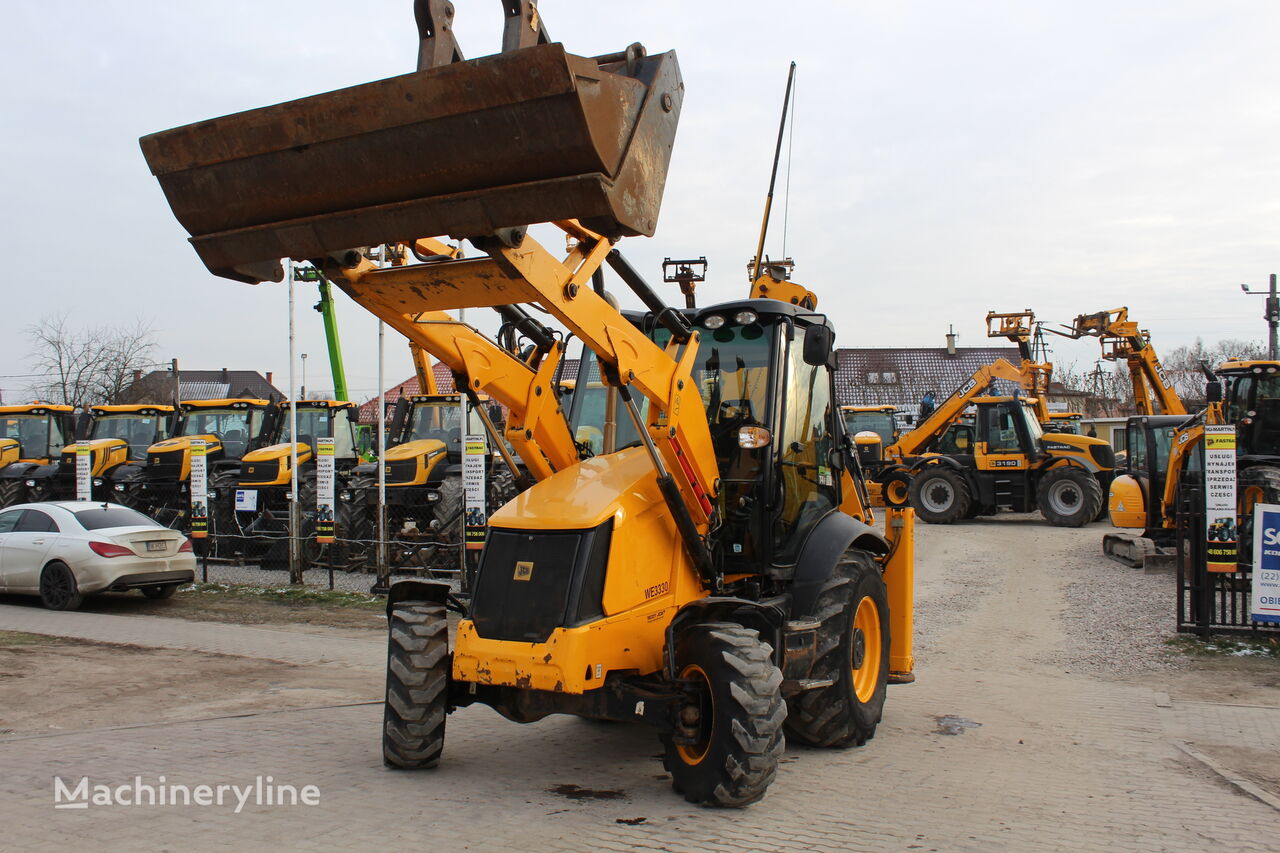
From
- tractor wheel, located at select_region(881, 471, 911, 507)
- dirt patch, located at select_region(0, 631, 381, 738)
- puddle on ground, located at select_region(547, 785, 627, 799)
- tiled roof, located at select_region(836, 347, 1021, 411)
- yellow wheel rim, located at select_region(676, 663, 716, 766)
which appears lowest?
dirt patch, located at select_region(0, 631, 381, 738)

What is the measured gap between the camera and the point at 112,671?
33.3ft

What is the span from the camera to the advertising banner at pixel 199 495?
16.7 meters

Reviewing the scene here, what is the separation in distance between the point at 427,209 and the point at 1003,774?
464cm

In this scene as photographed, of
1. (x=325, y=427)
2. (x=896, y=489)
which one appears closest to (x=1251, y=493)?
(x=896, y=489)

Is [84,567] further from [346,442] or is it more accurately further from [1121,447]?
[1121,447]

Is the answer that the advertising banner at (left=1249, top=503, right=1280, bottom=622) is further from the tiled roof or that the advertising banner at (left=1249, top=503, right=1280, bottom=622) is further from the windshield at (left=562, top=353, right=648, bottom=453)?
the tiled roof

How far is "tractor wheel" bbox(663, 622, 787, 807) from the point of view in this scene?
17.6ft

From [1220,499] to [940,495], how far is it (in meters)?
12.9

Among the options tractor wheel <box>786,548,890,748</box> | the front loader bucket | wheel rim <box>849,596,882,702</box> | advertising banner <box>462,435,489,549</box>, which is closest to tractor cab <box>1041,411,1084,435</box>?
advertising banner <box>462,435,489,549</box>

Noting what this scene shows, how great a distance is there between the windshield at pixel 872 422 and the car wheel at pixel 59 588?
21821 mm

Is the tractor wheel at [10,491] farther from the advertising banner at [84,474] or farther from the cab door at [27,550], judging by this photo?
the cab door at [27,550]

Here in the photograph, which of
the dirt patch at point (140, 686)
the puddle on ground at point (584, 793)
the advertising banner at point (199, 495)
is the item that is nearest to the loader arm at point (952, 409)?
the advertising banner at point (199, 495)

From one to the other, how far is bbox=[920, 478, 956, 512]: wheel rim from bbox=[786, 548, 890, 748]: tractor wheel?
56.7 ft

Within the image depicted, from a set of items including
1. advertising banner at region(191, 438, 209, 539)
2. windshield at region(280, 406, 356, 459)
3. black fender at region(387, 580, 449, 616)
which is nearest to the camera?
black fender at region(387, 580, 449, 616)
